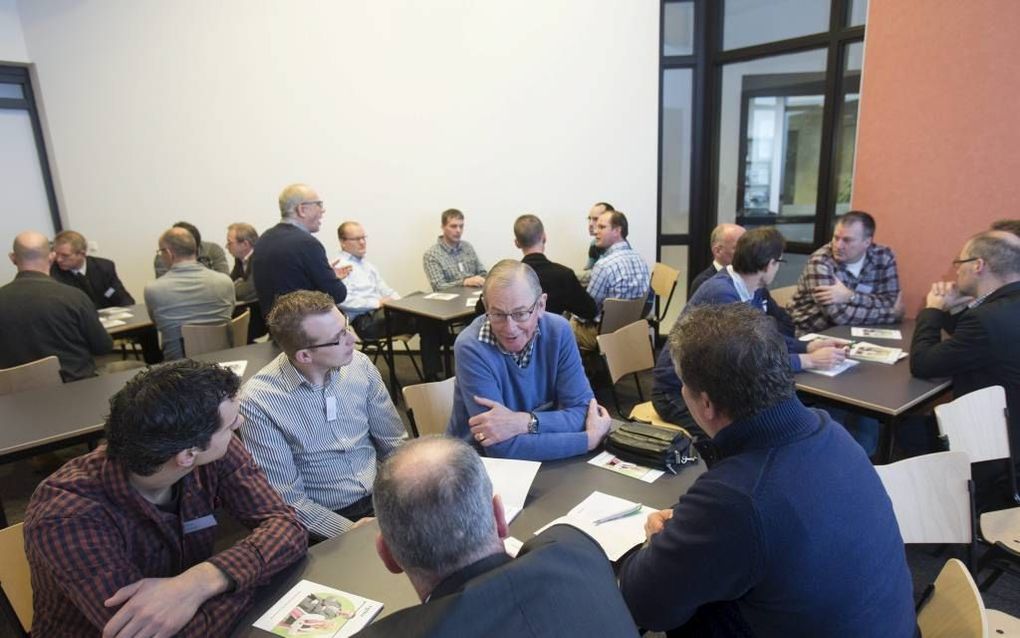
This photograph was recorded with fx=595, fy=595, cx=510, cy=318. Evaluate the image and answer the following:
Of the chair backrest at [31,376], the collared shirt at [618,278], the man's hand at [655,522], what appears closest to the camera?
the man's hand at [655,522]

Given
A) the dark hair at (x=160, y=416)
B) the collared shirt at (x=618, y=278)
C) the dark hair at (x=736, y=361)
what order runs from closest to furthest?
1. the dark hair at (x=736, y=361)
2. the dark hair at (x=160, y=416)
3. the collared shirt at (x=618, y=278)

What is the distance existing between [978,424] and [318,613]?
248cm

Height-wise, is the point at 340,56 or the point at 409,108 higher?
A: the point at 340,56

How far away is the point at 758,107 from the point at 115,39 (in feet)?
21.0

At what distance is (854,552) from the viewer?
114cm

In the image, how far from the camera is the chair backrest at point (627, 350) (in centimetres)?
340

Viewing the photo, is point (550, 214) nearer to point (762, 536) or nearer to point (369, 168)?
point (369, 168)

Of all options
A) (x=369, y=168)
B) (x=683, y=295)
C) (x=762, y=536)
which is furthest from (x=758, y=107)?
(x=762, y=536)

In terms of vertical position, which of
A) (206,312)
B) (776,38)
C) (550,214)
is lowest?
(206,312)

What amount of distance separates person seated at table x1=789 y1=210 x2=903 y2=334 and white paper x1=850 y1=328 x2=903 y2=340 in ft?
0.52

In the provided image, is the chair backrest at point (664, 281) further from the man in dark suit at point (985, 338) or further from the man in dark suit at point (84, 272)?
the man in dark suit at point (84, 272)

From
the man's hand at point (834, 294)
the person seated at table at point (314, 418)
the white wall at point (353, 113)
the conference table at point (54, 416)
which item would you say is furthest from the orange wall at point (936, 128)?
the conference table at point (54, 416)

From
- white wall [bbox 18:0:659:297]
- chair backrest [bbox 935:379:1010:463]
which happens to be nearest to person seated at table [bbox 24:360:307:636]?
chair backrest [bbox 935:379:1010:463]

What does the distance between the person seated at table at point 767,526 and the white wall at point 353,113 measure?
5.04m
